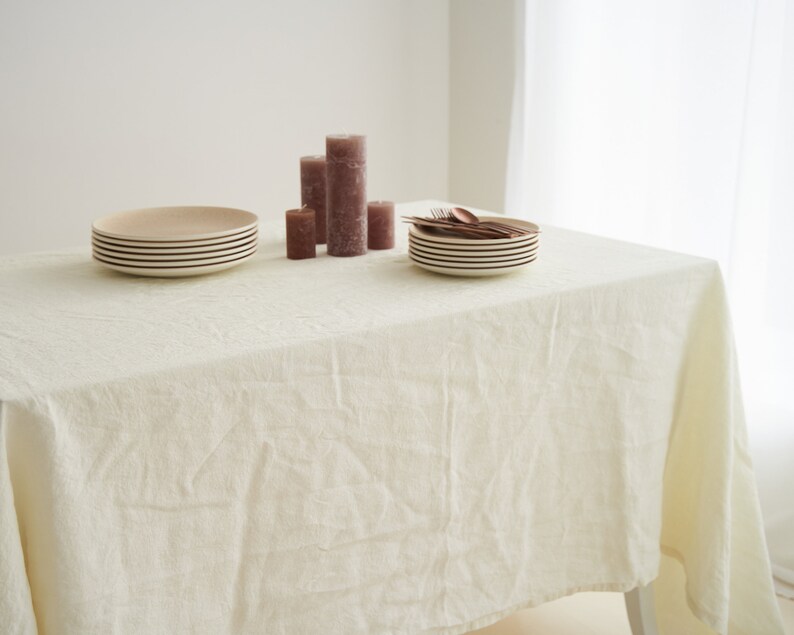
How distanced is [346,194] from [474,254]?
10.1 inches

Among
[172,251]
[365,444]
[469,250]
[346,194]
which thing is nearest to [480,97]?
[346,194]

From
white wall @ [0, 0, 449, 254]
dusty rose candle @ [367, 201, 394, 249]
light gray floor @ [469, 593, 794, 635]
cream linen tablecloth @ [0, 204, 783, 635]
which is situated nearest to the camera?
cream linen tablecloth @ [0, 204, 783, 635]

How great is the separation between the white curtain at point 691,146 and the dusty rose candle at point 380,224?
1.05 meters

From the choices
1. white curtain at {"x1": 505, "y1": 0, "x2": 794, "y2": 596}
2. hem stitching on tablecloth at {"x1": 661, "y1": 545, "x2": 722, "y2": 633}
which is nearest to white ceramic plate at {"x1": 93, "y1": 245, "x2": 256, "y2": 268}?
hem stitching on tablecloth at {"x1": 661, "y1": 545, "x2": 722, "y2": 633}

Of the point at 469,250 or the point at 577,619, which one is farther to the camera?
the point at 577,619

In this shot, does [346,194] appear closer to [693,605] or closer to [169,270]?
[169,270]

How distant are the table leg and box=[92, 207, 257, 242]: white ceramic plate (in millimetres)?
966

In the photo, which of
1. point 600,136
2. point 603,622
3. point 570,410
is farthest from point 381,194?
point 570,410

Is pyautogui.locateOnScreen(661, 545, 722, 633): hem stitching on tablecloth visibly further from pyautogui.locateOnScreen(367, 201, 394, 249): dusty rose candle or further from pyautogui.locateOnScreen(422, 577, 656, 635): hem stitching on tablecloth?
pyautogui.locateOnScreen(367, 201, 394, 249): dusty rose candle

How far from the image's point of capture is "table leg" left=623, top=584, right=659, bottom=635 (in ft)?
5.61

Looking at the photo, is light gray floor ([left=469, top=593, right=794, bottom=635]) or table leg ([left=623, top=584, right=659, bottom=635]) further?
light gray floor ([left=469, top=593, right=794, bottom=635])

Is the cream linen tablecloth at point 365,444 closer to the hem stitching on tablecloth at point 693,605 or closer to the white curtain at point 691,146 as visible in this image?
the hem stitching on tablecloth at point 693,605

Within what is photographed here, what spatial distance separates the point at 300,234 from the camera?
5.18ft

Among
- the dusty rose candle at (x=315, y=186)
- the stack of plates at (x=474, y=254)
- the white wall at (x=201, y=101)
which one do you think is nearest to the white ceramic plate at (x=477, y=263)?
the stack of plates at (x=474, y=254)
